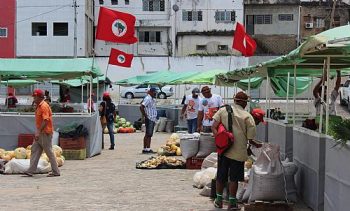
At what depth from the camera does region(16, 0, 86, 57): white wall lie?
5644cm

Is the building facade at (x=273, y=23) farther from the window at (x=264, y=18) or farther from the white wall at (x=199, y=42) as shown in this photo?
the white wall at (x=199, y=42)

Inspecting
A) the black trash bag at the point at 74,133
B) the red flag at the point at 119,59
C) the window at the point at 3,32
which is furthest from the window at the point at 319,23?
the black trash bag at the point at 74,133

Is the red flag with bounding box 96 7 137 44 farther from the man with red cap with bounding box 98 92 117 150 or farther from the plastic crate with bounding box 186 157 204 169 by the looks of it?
the plastic crate with bounding box 186 157 204 169

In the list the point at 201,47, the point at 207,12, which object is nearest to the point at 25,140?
the point at 201,47

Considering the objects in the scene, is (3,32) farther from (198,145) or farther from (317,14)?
(198,145)

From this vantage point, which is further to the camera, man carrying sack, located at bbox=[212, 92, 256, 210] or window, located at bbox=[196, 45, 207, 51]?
window, located at bbox=[196, 45, 207, 51]

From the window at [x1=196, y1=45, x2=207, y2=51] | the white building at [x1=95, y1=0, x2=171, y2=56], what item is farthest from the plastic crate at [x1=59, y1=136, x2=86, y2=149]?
the white building at [x1=95, y1=0, x2=171, y2=56]

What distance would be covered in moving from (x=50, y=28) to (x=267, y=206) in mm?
50284

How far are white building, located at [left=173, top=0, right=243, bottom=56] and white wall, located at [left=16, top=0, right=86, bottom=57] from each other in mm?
10451

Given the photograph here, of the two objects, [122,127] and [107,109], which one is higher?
[107,109]

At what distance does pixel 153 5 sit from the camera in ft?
209

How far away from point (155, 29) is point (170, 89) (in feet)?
37.2

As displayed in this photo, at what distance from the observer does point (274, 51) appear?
6378cm

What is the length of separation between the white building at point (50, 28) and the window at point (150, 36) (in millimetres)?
7488
